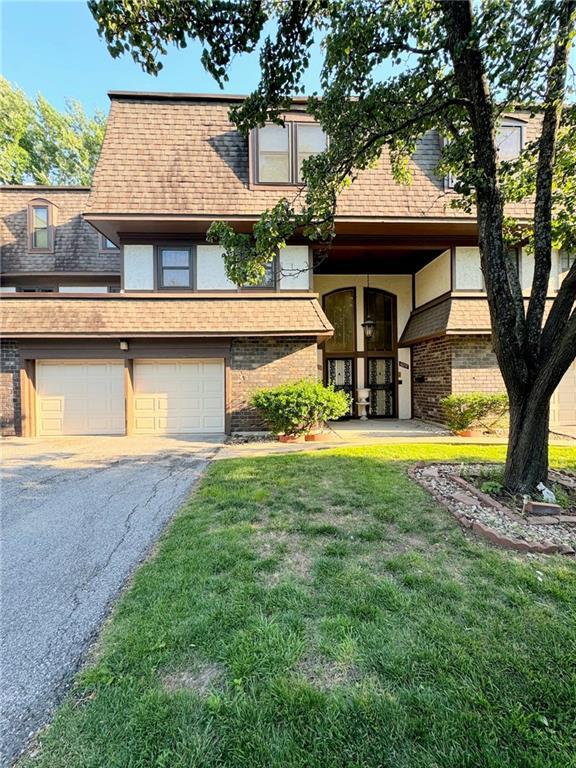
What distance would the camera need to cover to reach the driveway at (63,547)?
187cm

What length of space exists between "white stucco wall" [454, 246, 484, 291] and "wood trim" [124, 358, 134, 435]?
895 cm

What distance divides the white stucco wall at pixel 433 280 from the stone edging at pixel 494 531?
7.23 m

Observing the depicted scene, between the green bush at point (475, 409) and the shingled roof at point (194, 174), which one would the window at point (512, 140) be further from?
the green bush at point (475, 409)

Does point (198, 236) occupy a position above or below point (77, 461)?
above

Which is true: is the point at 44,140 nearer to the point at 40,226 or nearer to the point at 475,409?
the point at 40,226

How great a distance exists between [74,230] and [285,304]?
8.47 metres

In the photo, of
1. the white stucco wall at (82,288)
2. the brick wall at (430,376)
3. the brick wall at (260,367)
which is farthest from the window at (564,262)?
the white stucco wall at (82,288)

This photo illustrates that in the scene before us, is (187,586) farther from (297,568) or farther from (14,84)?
(14,84)

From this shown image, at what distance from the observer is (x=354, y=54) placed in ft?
12.9

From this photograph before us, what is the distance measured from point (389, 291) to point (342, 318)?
1835 millimetres

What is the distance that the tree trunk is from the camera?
4.06 meters

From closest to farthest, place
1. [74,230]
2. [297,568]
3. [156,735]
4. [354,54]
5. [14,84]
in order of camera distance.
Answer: [156,735], [297,568], [354,54], [74,230], [14,84]

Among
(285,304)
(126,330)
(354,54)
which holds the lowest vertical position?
(126,330)

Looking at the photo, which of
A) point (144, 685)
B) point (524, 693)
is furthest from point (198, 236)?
point (524, 693)
